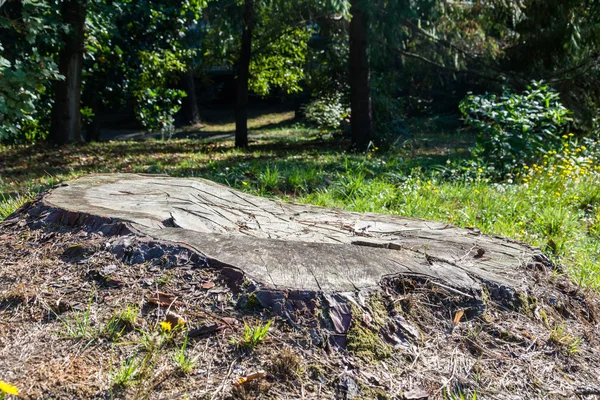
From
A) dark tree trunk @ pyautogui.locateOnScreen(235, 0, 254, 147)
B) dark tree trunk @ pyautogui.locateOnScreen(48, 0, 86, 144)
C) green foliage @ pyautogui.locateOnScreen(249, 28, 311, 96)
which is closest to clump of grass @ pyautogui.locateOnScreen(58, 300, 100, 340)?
dark tree trunk @ pyautogui.locateOnScreen(48, 0, 86, 144)

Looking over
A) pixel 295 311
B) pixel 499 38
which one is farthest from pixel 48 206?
pixel 499 38

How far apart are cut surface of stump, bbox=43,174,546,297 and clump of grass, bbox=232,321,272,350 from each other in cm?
20

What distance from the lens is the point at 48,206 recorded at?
3.21 meters

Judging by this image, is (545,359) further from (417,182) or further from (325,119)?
(325,119)

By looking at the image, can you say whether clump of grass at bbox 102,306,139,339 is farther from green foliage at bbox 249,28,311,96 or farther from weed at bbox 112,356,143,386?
green foliage at bbox 249,28,311,96

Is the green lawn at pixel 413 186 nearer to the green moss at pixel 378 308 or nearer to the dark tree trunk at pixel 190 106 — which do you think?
the green moss at pixel 378 308

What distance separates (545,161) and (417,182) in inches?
73.8

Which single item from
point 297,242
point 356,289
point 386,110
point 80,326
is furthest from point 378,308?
point 386,110

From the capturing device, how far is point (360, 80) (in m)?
11.2

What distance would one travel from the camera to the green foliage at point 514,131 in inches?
298

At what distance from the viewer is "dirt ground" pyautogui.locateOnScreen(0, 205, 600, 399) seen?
2.15 m

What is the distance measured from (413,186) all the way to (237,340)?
14.2ft

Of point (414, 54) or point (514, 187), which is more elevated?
point (414, 54)

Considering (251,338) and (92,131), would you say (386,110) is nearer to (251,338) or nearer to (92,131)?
(92,131)
